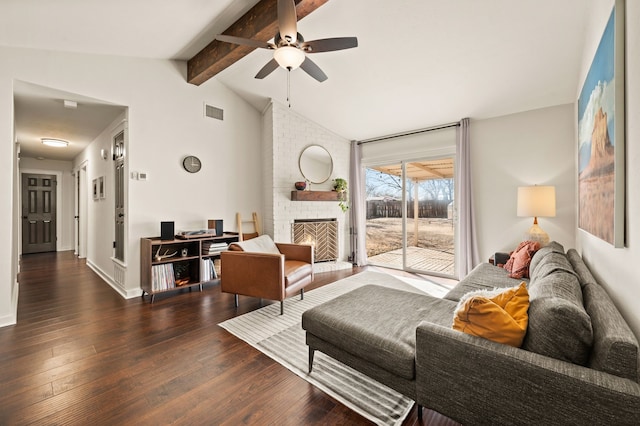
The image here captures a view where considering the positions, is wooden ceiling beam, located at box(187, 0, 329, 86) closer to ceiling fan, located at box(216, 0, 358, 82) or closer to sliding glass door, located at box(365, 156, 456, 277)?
ceiling fan, located at box(216, 0, 358, 82)

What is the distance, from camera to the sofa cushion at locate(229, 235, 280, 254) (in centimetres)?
319

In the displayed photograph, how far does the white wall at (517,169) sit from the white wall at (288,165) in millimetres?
2434

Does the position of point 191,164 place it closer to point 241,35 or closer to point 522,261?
point 241,35

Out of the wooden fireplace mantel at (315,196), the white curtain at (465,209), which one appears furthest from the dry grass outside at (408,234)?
the wooden fireplace mantel at (315,196)

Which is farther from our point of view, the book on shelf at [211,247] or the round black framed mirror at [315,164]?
the round black framed mirror at [315,164]

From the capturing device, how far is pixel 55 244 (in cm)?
688

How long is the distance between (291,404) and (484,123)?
165 inches

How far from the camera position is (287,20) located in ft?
6.62

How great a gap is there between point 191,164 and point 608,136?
4263 mm

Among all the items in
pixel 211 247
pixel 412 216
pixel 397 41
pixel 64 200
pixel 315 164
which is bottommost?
pixel 211 247

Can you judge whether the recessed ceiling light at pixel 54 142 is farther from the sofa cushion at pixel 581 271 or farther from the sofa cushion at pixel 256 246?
the sofa cushion at pixel 581 271

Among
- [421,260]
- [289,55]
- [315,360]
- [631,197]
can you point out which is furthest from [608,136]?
[421,260]

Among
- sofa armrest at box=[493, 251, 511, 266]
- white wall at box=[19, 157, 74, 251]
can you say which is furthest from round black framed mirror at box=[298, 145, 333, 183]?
white wall at box=[19, 157, 74, 251]

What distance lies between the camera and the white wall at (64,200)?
270 inches
